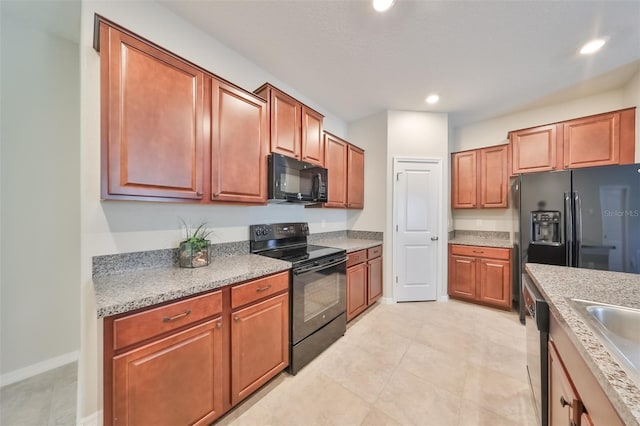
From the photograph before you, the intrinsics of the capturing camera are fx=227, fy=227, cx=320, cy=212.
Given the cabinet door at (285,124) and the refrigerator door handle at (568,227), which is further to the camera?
the refrigerator door handle at (568,227)

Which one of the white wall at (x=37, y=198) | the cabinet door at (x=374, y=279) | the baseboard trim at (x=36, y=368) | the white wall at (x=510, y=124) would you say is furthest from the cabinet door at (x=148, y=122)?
the white wall at (x=510, y=124)

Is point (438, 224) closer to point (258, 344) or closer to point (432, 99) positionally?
point (432, 99)

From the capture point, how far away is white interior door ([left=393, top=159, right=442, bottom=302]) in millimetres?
3301

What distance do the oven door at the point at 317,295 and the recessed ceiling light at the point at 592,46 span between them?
2928 millimetres

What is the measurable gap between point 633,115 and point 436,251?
251 cm

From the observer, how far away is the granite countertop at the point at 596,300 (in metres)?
0.52

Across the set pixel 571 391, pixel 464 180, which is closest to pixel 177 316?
pixel 571 391

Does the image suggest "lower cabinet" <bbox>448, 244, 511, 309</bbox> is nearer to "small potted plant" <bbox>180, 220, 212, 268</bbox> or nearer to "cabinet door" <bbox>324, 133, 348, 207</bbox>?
"cabinet door" <bbox>324, 133, 348, 207</bbox>

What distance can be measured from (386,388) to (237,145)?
7.24 ft

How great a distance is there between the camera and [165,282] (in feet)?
4.31

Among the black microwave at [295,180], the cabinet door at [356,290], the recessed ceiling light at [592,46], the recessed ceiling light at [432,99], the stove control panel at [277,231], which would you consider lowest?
the cabinet door at [356,290]

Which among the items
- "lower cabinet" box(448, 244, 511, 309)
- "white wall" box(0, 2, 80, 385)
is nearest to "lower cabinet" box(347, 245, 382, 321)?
"lower cabinet" box(448, 244, 511, 309)

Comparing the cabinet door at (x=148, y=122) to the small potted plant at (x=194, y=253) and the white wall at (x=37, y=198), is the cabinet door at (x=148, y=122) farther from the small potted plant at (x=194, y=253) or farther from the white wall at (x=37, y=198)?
the white wall at (x=37, y=198)

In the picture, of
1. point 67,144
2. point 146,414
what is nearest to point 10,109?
point 67,144
